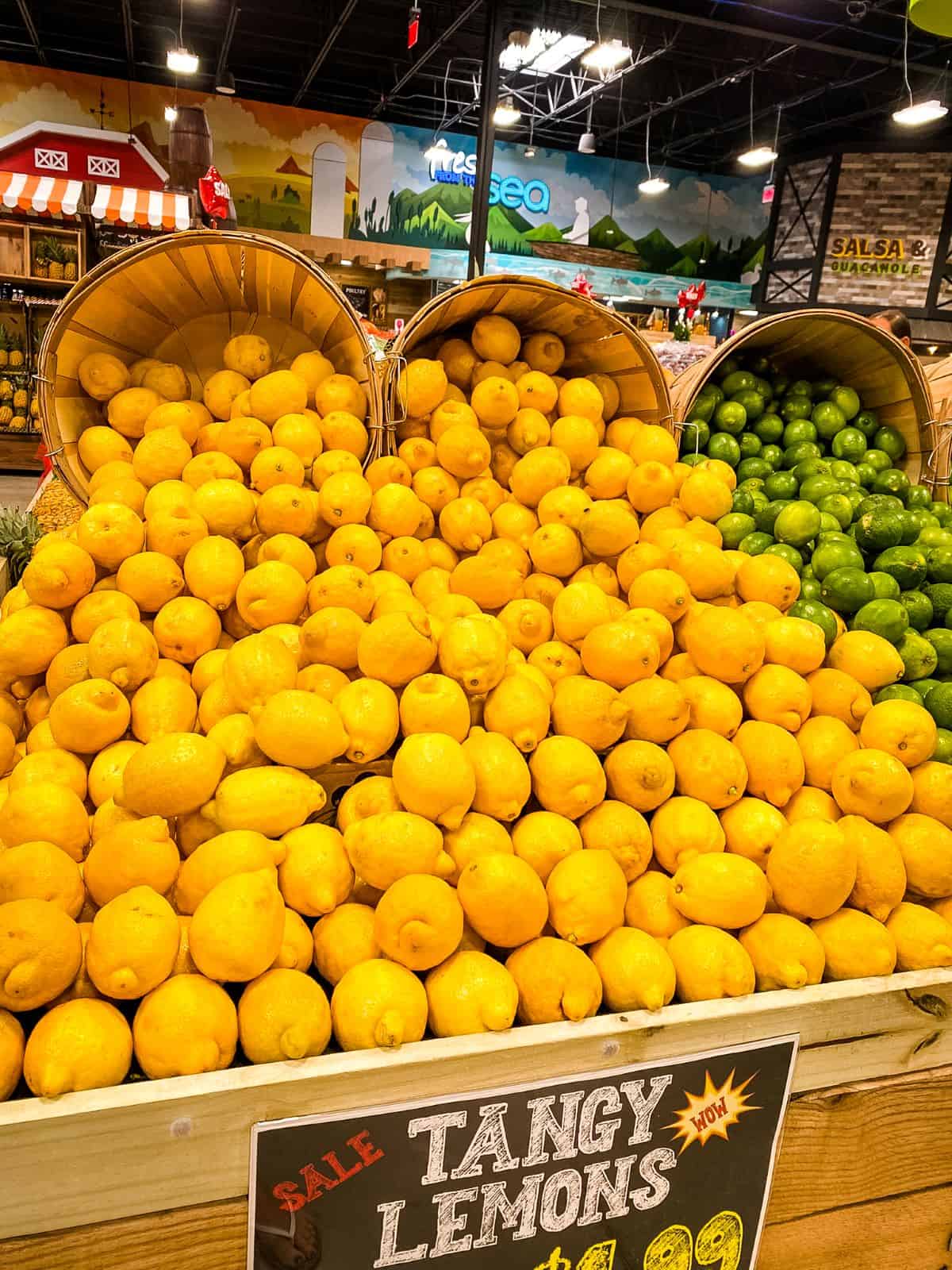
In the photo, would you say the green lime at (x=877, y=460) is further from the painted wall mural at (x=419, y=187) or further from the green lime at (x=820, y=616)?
the painted wall mural at (x=419, y=187)

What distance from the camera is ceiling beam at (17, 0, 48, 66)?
957 cm

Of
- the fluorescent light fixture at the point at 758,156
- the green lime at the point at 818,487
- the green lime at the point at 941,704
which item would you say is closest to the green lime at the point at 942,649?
the green lime at the point at 941,704

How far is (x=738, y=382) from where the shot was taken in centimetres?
237

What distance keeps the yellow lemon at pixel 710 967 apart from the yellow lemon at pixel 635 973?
0.07 ft

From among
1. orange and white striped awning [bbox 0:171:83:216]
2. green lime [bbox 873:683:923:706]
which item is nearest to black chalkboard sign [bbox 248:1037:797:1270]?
green lime [bbox 873:683:923:706]

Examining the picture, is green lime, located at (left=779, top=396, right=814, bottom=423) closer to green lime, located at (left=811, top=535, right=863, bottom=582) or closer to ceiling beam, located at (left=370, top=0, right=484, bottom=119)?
green lime, located at (left=811, top=535, right=863, bottom=582)

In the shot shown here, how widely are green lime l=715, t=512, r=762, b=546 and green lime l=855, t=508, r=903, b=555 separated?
26cm

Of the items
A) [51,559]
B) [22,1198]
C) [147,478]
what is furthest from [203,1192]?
[147,478]

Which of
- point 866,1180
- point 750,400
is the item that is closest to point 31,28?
point 750,400

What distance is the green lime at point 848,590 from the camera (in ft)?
5.74

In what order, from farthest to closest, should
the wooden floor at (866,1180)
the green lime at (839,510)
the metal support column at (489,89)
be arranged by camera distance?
the metal support column at (489,89), the green lime at (839,510), the wooden floor at (866,1180)

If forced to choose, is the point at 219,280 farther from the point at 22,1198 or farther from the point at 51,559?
the point at 22,1198

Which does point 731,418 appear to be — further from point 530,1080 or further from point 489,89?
point 489,89

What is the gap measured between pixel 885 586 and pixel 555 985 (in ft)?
4.02
